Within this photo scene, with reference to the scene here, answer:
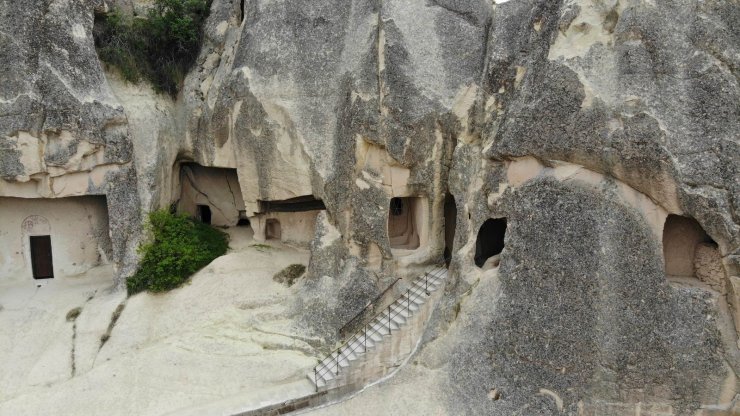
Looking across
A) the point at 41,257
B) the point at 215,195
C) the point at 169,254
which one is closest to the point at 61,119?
the point at 169,254

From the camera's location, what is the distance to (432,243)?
1215 centimetres

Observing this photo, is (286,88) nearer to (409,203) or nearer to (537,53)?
(409,203)

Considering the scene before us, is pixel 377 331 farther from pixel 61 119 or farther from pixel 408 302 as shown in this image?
pixel 61 119

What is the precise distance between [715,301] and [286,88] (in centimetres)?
1029

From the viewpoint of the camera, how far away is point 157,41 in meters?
15.0

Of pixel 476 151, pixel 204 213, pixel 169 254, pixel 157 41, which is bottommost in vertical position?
pixel 169 254

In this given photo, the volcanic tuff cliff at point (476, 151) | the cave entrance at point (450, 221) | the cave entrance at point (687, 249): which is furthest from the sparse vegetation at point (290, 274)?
the cave entrance at point (687, 249)

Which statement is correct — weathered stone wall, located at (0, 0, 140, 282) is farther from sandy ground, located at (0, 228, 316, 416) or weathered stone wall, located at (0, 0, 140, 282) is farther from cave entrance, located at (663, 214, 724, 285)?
cave entrance, located at (663, 214, 724, 285)

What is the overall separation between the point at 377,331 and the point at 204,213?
8836mm

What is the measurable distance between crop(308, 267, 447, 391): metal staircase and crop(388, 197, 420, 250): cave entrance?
177 centimetres

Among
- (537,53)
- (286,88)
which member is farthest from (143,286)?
(537,53)

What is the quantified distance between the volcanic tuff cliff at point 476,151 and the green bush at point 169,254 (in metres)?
0.59

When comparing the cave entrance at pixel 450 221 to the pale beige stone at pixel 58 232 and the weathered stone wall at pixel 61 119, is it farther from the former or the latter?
the pale beige stone at pixel 58 232

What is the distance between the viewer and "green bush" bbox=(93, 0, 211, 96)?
47.1 feet
